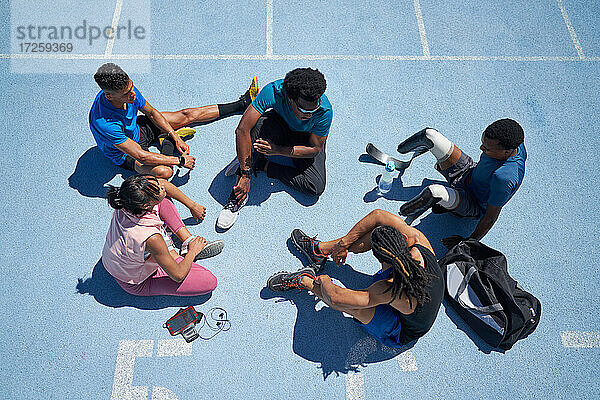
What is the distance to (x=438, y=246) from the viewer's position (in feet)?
14.2

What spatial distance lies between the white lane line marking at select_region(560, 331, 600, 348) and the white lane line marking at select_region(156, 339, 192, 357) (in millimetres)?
3585

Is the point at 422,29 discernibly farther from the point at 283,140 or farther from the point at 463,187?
the point at 283,140

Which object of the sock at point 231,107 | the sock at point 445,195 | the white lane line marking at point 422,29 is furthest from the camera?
the white lane line marking at point 422,29

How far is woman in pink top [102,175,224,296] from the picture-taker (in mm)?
3057

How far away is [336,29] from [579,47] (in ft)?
11.8

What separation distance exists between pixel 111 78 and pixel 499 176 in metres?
3.57

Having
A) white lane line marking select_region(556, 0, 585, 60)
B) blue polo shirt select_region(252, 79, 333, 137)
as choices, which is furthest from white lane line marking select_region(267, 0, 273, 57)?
white lane line marking select_region(556, 0, 585, 60)

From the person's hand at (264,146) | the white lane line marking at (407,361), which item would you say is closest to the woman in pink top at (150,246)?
the person's hand at (264,146)

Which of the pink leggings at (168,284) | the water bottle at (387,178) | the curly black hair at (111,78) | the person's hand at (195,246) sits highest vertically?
the curly black hair at (111,78)

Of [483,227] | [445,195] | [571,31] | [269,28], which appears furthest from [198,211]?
[571,31]

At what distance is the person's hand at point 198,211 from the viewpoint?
411 centimetres

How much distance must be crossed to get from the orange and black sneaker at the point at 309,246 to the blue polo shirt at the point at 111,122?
1.98 m

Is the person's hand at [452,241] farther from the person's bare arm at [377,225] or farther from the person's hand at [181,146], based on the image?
the person's hand at [181,146]

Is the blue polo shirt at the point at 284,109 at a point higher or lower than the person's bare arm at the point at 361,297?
higher
